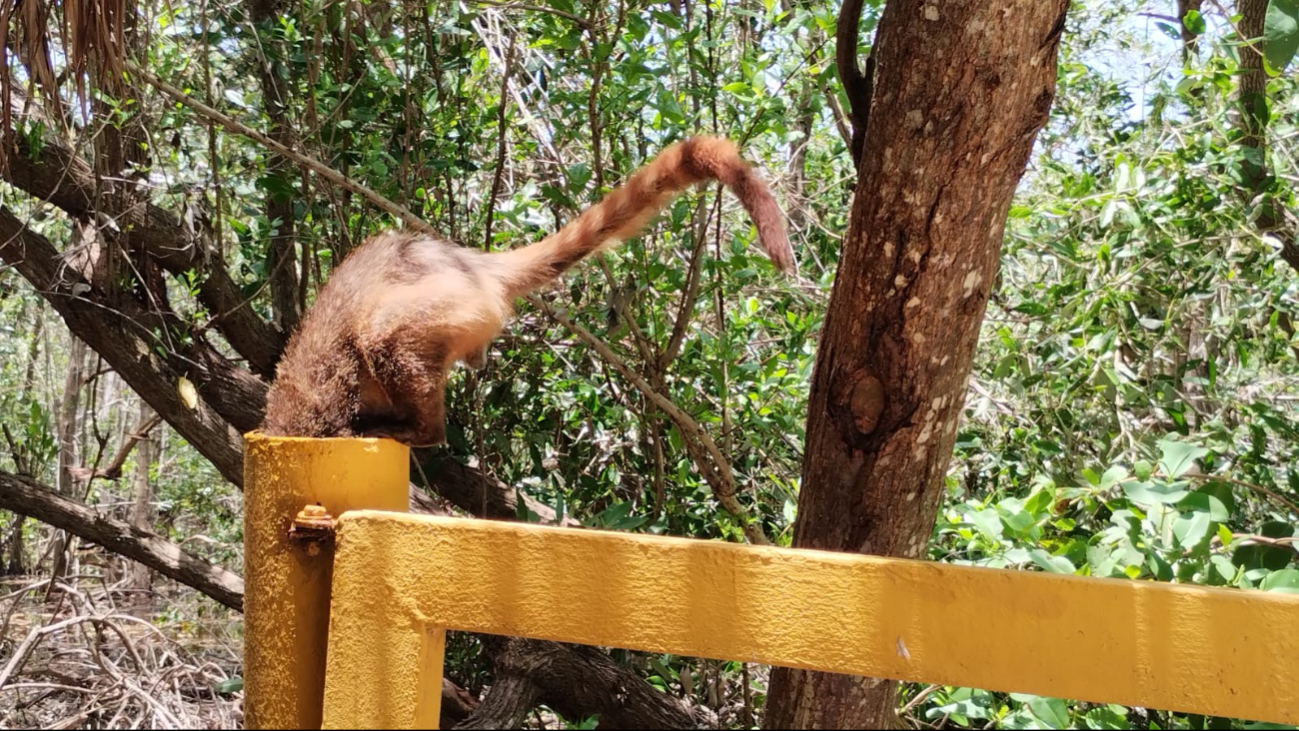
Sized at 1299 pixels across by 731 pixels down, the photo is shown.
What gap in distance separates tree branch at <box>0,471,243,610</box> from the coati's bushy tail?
2.16m

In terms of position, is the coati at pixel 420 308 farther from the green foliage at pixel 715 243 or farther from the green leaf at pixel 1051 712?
the green leaf at pixel 1051 712

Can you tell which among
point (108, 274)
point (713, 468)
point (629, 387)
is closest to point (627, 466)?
point (629, 387)

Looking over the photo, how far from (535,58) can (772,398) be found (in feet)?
5.96

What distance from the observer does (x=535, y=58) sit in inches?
169


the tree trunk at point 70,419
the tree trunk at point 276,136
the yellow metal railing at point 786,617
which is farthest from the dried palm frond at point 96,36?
the tree trunk at point 70,419

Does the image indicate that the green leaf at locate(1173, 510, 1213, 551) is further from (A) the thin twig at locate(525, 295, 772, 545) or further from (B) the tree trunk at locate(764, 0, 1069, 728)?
(A) the thin twig at locate(525, 295, 772, 545)

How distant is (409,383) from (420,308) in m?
0.23

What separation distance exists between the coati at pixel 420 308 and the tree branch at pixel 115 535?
181cm

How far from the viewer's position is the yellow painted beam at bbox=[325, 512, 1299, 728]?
1.42 metres

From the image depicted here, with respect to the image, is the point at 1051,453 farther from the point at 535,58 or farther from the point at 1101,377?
the point at 535,58

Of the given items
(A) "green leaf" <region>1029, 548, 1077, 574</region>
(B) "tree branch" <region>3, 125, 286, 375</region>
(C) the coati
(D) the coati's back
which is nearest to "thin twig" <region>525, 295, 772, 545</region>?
(C) the coati

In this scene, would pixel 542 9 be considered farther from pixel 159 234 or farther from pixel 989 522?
pixel 989 522

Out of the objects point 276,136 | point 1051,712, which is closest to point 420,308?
point 276,136

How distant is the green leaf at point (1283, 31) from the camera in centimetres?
197
